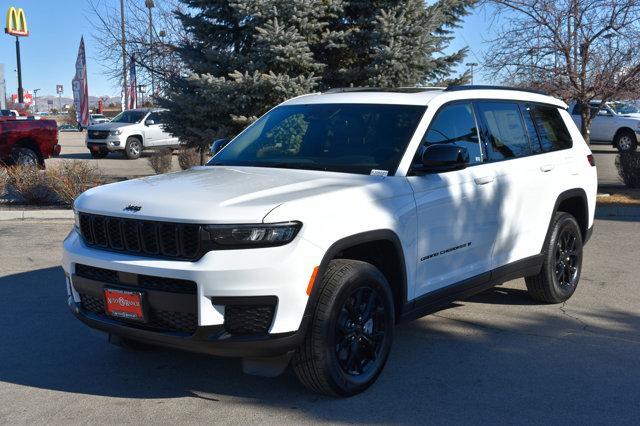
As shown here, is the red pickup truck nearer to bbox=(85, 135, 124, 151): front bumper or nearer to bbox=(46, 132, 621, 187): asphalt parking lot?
bbox=(46, 132, 621, 187): asphalt parking lot

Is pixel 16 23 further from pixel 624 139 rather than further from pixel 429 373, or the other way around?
pixel 429 373

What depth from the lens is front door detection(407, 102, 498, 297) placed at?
5.00 m

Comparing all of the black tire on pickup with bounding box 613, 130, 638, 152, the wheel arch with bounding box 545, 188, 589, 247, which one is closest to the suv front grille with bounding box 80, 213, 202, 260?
the wheel arch with bounding box 545, 188, 589, 247

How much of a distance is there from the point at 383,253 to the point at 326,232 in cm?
72

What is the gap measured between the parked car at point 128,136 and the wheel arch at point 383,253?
21431 mm

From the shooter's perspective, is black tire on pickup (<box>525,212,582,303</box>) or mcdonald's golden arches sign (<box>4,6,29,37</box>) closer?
black tire on pickup (<box>525,212,582,303</box>)

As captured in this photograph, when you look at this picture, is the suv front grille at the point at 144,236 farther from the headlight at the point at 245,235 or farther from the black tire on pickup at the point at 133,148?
the black tire on pickup at the point at 133,148

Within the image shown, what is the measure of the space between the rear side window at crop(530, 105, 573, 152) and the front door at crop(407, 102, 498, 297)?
1093mm

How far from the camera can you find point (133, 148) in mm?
25828

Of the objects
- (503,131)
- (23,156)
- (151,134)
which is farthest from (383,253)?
(151,134)

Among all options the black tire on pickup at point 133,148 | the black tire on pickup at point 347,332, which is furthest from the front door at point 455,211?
the black tire on pickup at point 133,148

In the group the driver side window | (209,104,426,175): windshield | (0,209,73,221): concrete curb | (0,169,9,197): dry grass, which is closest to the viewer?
(209,104,426,175): windshield

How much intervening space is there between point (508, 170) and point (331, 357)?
243 cm

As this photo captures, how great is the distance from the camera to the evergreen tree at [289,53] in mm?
12500
